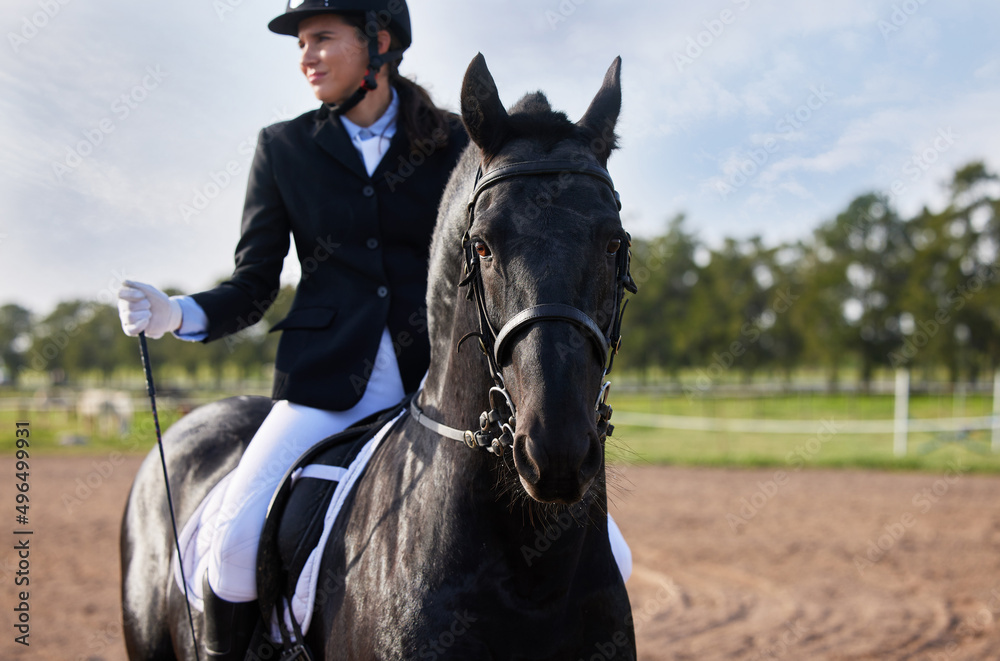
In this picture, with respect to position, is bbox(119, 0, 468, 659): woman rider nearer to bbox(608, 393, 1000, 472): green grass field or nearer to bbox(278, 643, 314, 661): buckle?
bbox(278, 643, 314, 661): buckle

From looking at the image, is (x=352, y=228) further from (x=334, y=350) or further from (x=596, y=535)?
(x=596, y=535)

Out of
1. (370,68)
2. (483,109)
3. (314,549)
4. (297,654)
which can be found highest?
(370,68)

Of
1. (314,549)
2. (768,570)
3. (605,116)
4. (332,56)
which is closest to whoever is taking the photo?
(605,116)

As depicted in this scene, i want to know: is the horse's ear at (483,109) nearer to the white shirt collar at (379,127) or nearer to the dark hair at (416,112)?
the dark hair at (416,112)

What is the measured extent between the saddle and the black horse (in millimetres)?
134

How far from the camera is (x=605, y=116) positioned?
1974 mm

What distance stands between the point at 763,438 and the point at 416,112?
19.5 metres

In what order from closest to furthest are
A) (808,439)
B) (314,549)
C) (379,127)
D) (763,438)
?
(314,549) → (379,127) → (808,439) → (763,438)

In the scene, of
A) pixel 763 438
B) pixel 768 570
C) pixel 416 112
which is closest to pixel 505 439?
pixel 416 112

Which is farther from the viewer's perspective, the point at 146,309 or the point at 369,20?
the point at 369,20

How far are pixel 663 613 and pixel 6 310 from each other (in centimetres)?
3267

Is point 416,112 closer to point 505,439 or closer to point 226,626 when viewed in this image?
point 505,439

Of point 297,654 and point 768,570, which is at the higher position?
point 297,654

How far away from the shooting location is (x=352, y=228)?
8.68 feet
